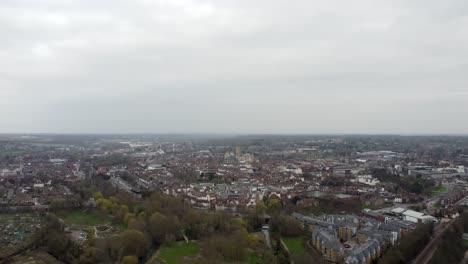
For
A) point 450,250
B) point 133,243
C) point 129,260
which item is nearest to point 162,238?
point 133,243

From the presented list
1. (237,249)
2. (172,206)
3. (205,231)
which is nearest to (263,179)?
(172,206)

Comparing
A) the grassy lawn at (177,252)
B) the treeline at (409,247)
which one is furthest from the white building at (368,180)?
the grassy lawn at (177,252)

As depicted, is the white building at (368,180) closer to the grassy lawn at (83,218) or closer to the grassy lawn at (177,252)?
the grassy lawn at (177,252)

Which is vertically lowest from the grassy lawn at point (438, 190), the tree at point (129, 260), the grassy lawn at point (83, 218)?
the grassy lawn at point (83, 218)

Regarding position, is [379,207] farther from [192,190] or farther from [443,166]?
[443,166]

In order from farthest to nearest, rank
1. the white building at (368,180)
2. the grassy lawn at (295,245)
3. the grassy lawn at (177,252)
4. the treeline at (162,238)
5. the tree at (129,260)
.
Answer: the white building at (368,180) < the grassy lawn at (295,245) < the grassy lawn at (177,252) < the treeline at (162,238) < the tree at (129,260)

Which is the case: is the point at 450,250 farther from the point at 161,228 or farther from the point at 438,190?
the point at 438,190
